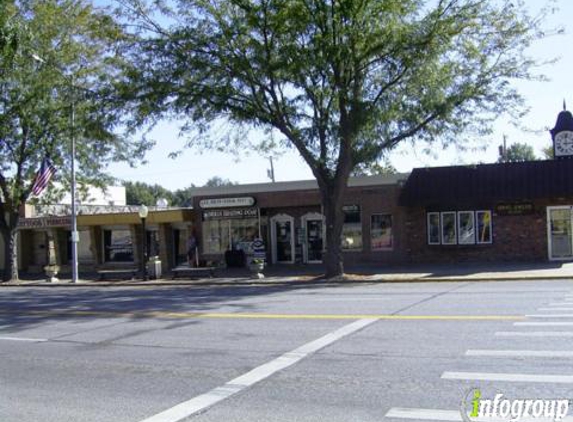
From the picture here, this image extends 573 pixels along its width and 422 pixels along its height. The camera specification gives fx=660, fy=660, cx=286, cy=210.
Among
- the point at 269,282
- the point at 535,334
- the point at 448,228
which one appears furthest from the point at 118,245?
the point at 535,334

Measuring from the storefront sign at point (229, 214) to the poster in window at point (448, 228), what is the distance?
877 centimetres

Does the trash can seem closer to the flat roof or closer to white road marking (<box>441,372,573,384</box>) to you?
the flat roof

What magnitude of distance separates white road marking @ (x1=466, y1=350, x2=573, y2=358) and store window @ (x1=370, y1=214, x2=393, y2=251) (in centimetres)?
1992

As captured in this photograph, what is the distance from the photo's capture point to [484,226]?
26.8 metres

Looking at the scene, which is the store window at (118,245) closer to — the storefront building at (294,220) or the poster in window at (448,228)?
the storefront building at (294,220)

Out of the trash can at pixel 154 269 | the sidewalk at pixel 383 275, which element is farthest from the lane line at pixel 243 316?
the trash can at pixel 154 269

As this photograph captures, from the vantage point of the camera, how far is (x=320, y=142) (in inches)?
907

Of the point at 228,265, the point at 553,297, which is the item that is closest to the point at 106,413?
the point at 553,297

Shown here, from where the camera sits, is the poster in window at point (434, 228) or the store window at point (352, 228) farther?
the store window at point (352, 228)

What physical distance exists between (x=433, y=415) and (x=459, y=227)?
72.1ft

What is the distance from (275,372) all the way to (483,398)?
8.80 ft

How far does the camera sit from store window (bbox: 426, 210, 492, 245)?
26812mm

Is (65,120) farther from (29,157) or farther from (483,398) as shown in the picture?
(483,398)

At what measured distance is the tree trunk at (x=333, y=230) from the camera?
2375 centimetres
